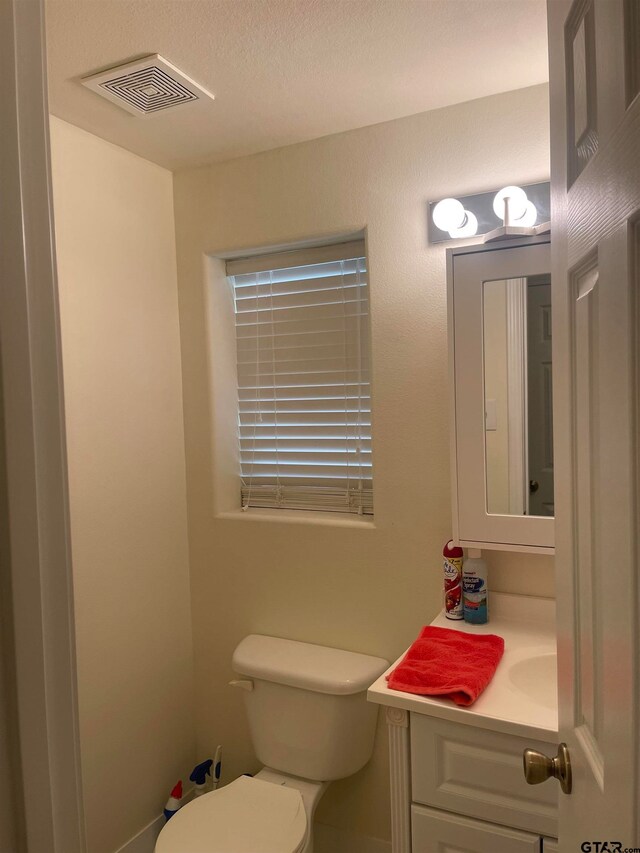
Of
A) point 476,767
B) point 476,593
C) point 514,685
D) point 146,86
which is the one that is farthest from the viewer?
point 476,593

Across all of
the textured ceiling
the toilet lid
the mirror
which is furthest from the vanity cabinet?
the textured ceiling

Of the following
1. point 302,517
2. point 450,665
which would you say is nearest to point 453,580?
point 450,665

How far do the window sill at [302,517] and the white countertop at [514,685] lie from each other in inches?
15.5

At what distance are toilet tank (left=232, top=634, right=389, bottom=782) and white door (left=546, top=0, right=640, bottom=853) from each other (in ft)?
3.43

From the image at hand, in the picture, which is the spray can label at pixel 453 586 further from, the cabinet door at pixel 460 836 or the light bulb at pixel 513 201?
the light bulb at pixel 513 201

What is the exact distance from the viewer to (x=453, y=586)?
1.75 meters

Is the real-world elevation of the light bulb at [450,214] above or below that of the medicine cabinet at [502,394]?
above

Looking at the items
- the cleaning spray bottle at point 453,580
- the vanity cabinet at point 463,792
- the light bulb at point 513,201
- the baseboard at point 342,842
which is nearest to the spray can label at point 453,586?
the cleaning spray bottle at point 453,580

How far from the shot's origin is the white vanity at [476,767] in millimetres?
1304

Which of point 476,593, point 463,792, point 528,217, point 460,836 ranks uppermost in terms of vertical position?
point 528,217

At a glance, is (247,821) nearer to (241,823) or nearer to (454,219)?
(241,823)

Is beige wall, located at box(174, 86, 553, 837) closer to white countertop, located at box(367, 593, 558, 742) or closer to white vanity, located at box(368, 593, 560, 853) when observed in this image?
white countertop, located at box(367, 593, 558, 742)

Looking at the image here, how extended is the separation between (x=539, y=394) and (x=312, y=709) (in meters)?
1.13

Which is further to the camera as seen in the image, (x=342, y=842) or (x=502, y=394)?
(x=342, y=842)
